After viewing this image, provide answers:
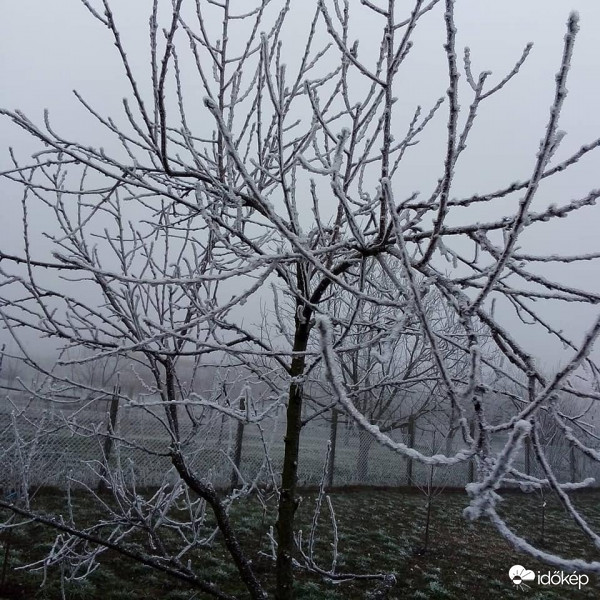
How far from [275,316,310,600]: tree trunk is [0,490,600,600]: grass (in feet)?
9.77

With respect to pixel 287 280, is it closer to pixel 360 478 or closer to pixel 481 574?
pixel 481 574

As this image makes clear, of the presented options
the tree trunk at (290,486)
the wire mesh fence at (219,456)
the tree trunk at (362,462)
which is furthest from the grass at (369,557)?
the tree trunk at (290,486)

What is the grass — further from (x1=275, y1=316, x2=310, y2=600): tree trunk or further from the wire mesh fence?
(x1=275, y1=316, x2=310, y2=600): tree trunk

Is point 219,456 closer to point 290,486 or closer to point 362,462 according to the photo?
point 362,462

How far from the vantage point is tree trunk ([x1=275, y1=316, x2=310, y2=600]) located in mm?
1852

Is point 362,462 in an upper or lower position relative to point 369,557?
upper

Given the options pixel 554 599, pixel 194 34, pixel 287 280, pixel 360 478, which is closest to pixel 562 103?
pixel 287 280

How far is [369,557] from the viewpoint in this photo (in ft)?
21.9

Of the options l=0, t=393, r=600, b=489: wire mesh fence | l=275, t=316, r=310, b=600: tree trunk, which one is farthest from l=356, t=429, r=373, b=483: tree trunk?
l=275, t=316, r=310, b=600: tree trunk

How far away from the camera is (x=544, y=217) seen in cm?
127

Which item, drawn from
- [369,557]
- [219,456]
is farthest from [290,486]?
[219,456]

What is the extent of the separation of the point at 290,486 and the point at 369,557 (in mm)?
5363

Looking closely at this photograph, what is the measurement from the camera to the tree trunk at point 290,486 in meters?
1.85

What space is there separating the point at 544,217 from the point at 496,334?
0.35 m
